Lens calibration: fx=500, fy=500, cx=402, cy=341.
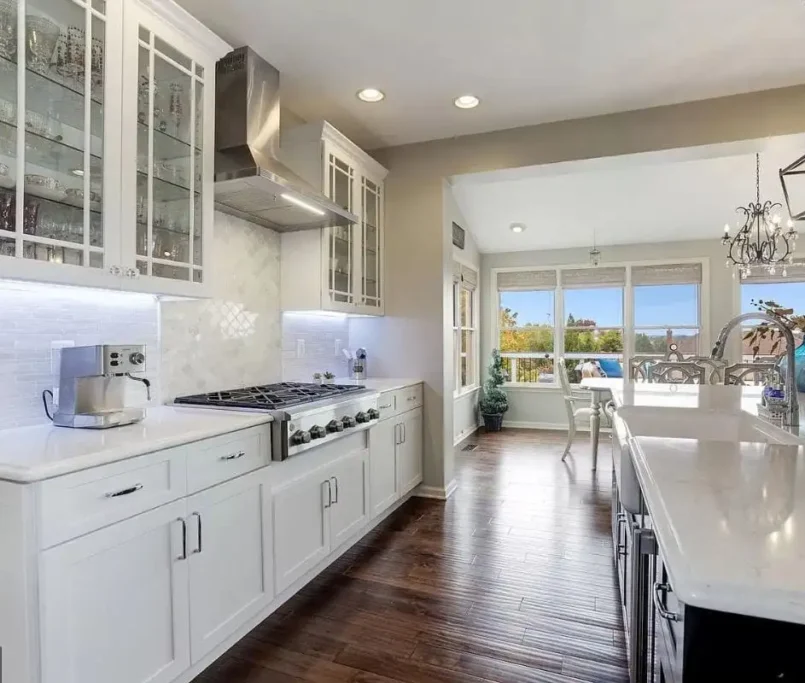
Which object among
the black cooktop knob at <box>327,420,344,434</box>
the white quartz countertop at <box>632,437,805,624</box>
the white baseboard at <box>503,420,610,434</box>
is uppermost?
the white quartz countertop at <box>632,437,805,624</box>

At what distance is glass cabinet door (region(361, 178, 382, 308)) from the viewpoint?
3.73m

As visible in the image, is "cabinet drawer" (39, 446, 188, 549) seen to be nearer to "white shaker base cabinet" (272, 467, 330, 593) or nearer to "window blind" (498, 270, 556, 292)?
"white shaker base cabinet" (272, 467, 330, 593)

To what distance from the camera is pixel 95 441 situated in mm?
1574

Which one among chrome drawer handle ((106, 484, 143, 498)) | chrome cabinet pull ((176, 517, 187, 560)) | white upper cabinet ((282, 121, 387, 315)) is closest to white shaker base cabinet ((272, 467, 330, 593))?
chrome cabinet pull ((176, 517, 187, 560))

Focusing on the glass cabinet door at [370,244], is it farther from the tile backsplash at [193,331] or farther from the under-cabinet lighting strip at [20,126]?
the under-cabinet lighting strip at [20,126]

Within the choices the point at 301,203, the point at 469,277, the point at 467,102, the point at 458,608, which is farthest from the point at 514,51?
the point at 469,277

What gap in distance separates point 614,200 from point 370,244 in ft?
9.86

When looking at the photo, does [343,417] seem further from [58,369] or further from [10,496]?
[10,496]

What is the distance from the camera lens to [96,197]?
179 centimetres

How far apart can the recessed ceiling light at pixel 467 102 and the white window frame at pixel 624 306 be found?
385cm

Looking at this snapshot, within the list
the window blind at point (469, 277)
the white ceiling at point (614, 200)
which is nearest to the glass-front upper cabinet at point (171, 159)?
the white ceiling at point (614, 200)

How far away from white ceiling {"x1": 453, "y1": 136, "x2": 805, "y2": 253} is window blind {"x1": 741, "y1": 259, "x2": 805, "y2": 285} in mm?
708

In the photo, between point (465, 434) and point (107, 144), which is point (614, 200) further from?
point (107, 144)

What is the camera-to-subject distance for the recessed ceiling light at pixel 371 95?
10.1 feet
